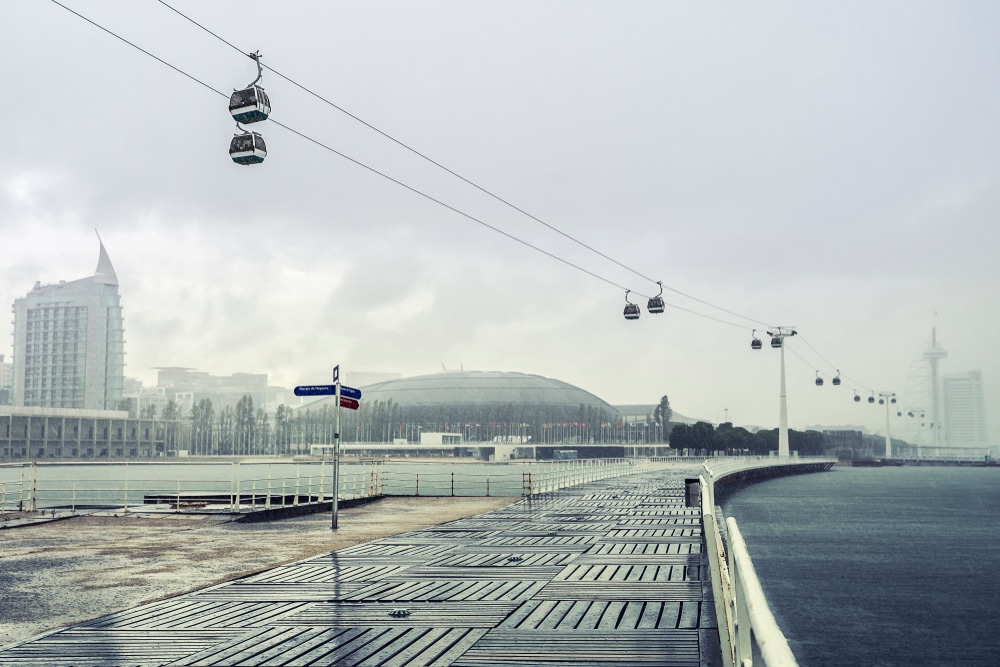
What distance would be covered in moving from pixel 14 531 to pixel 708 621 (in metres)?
19.8

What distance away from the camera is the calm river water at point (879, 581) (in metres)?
28.1

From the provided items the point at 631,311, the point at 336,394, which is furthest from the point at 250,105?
the point at 631,311

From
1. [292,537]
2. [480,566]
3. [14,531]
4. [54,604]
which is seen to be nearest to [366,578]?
[480,566]

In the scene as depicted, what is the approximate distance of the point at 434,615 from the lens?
38.3 ft

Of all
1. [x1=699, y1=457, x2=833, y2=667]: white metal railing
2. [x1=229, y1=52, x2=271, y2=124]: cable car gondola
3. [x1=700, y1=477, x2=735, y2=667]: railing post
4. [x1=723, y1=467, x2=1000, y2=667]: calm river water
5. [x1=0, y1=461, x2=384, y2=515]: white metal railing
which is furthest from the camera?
[x1=0, y1=461, x2=384, y2=515]: white metal railing

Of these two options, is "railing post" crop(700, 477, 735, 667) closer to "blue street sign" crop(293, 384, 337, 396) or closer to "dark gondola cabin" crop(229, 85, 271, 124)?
"dark gondola cabin" crop(229, 85, 271, 124)

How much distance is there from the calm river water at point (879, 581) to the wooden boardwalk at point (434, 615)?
1230 cm

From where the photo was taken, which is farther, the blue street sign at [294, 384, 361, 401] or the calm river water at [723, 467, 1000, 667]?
the calm river water at [723, 467, 1000, 667]

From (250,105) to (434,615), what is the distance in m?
7.40

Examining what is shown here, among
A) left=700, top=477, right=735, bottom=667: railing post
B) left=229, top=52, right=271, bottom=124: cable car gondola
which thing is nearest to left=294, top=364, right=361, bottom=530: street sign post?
left=229, top=52, right=271, bottom=124: cable car gondola

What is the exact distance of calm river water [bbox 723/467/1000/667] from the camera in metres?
28.1

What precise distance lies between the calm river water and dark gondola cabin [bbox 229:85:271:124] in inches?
807

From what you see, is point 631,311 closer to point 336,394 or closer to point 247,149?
point 336,394

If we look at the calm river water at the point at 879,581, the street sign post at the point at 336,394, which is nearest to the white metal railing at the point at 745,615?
the street sign post at the point at 336,394
